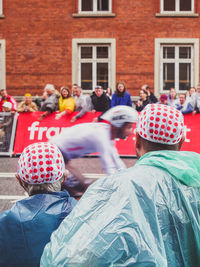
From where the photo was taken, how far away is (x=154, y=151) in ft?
5.89

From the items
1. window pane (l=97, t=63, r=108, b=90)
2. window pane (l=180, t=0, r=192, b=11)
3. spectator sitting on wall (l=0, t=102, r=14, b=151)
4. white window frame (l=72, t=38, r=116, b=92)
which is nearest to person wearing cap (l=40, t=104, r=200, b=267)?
spectator sitting on wall (l=0, t=102, r=14, b=151)

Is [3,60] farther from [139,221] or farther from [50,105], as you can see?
[139,221]

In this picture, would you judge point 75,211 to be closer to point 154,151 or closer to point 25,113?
point 154,151

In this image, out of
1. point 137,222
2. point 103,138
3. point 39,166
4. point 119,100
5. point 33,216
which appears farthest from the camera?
point 119,100

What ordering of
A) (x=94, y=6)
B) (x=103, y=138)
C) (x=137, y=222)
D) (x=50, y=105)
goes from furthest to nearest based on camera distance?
1. (x=94, y=6)
2. (x=50, y=105)
3. (x=103, y=138)
4. (x=137, y=222)

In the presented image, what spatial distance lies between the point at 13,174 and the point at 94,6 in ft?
45.1

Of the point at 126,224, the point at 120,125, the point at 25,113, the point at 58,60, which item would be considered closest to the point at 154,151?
the point at 126,224

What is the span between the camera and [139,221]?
4.60ft

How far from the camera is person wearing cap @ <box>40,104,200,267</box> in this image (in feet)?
4.50

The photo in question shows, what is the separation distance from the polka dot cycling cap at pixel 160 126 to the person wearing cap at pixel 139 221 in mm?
152

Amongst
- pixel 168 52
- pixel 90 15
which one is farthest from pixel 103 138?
pixel 168 52

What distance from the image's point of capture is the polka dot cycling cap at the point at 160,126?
6.02 feet

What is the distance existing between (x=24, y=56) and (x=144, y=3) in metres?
6.41

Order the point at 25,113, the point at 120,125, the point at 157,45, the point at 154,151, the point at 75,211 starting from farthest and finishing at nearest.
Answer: the point at 157,45
the point at 25,113
the point at 120,125
the point at 154,151
the point at 75,211
